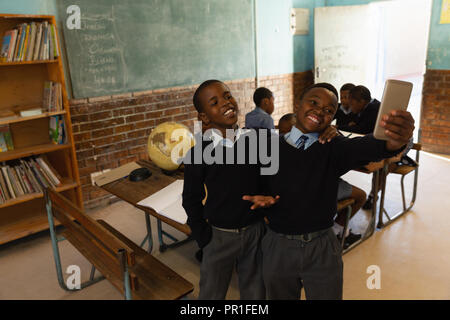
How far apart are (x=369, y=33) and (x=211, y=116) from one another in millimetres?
4808

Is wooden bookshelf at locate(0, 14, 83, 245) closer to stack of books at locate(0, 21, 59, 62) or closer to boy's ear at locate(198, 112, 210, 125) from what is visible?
stack of books at locate(0, 21, 59, 62)

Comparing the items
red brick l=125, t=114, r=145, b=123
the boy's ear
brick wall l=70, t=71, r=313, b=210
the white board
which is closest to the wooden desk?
the boy's ear

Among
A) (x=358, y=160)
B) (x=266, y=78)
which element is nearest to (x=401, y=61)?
(x=266, y=78)

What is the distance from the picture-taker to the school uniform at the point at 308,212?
146 cm

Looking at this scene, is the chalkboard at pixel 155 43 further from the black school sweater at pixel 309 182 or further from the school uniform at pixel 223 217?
the black school sweater at pixel 309 182

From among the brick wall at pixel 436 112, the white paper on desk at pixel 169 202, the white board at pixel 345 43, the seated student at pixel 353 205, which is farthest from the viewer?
the white board at pixel 345 43

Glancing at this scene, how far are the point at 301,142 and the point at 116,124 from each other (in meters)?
2.79

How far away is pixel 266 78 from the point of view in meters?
5.36

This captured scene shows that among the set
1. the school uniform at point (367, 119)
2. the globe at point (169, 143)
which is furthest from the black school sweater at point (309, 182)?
the school uniform at point (367, 119)

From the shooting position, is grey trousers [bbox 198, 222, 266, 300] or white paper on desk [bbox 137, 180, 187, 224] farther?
white paper on desk [bbox 137, 180, 187, 224]

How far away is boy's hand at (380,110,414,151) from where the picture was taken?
1209 millimetres

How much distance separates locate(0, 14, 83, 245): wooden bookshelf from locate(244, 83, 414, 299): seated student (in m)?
2.40

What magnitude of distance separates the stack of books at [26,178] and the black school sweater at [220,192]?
215 centimetres

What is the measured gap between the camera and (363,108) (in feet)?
11.2
